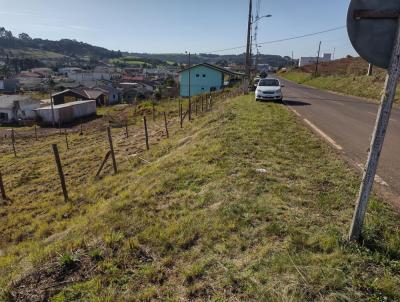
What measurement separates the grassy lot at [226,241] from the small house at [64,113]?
110 ft

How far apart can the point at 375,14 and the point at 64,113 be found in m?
41.1

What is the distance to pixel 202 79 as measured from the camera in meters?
50.8

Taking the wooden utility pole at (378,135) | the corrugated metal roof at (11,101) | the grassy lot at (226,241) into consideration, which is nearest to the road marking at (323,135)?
the grassy lot at (226,241)

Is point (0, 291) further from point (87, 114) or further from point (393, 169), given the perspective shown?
Result: point (87, 114)

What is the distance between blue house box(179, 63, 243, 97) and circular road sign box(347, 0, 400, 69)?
4755 centimetres

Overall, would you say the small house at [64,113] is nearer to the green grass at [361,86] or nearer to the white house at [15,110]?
the white house at [15,110]

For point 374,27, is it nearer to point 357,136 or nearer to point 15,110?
point 357,136

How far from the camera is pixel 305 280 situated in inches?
123

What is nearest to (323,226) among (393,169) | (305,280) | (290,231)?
(290,231)

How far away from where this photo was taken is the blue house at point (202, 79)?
164 feet

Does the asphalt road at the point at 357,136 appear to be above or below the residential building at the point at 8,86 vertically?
above

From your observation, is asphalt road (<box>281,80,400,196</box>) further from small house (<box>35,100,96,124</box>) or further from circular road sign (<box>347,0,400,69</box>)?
small house (<box>35,100,96,124</box>)

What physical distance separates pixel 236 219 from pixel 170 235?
40.4 inches

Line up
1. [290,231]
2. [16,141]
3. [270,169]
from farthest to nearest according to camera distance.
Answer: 1. [16,141]
2. [270,169]
3. [290,231]
